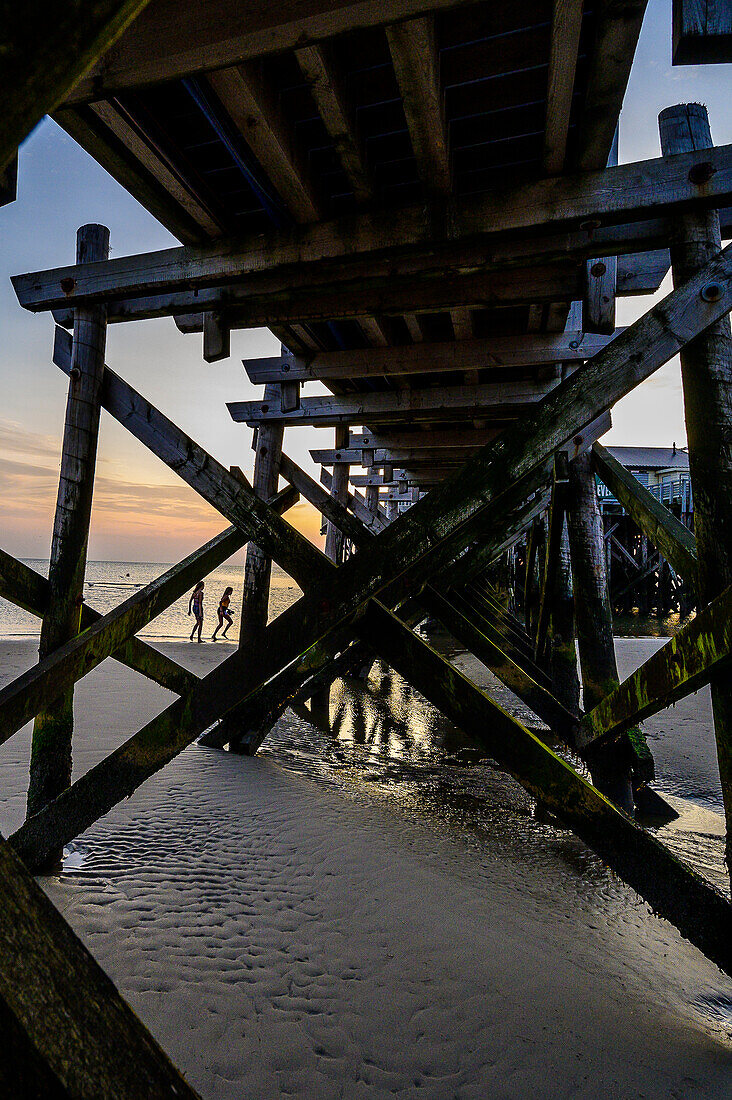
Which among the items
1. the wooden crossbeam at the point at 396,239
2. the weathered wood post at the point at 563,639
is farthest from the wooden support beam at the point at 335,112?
the weathered wood post at the point at 563,639

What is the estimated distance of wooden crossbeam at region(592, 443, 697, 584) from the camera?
2.75 metres

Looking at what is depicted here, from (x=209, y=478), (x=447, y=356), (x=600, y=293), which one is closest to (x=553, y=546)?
(x=447, y=356)

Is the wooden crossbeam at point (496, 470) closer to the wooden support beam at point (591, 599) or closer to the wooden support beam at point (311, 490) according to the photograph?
the wooden support beam at point (591, 599)

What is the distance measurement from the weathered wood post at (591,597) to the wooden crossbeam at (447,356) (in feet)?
3.14

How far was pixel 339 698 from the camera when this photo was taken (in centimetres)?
818

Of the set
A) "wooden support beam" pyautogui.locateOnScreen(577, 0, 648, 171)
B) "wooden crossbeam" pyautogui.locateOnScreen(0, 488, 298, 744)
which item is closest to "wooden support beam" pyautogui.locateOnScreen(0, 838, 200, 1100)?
"wooden crossbeam" pyautogui.locateOnScreen(0, 488, 298, 744)

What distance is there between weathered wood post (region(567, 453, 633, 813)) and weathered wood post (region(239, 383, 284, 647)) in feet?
8.68

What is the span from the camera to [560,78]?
1.90 metres

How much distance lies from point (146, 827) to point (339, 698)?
197 inches

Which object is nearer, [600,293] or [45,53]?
[45,53]

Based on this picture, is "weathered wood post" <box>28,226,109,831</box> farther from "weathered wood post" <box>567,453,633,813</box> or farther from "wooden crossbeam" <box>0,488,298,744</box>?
"weathered wood post" <box>567,453,633,813</box>

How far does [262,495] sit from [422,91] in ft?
12.1

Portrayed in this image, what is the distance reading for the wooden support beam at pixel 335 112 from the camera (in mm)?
1891

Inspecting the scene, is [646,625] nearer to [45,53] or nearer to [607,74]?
[607,74]
